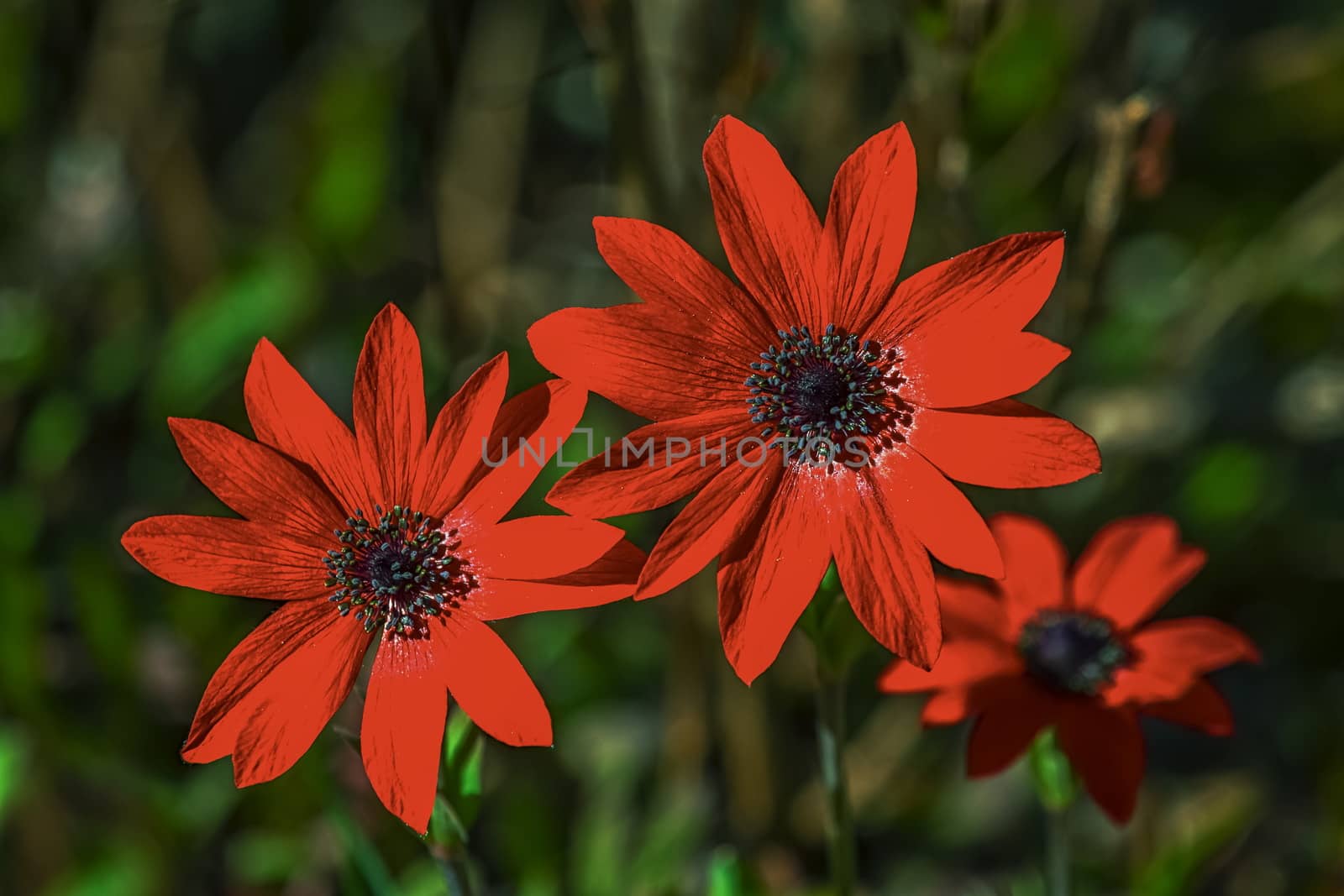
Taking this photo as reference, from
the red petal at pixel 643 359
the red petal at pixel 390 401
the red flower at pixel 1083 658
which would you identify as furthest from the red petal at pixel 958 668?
the red petal at pixel 390 401

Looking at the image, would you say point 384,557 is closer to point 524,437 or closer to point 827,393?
point 524,437

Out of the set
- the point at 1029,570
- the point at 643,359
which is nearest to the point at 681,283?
the point at 643,359

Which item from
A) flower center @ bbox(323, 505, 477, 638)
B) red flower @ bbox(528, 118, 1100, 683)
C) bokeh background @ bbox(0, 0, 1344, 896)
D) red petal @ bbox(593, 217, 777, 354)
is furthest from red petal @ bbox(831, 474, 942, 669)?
bokeh background @ bbox(0, 0, 1344, 896)

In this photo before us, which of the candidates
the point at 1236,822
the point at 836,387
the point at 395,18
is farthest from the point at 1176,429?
the point at 395,18

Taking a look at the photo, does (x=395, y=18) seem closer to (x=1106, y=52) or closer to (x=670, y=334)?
(x=1106, y=52)

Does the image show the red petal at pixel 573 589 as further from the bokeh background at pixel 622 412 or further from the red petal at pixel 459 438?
the bokeh background at pixel 622 412

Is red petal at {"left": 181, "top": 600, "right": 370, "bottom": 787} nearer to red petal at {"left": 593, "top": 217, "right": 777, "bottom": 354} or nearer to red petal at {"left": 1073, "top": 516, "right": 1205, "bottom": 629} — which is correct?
red petal at {"left": 593, "top": 217, "right": 777, "bottom": 354}

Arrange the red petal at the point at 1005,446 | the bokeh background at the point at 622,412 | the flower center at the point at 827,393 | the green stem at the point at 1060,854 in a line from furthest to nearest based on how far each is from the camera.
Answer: the bokeh background at the point at 622,412 < the green stem at the point at 1060,854 < the flower center at the point at 827,393 < the red petal at the point at 1005,446
